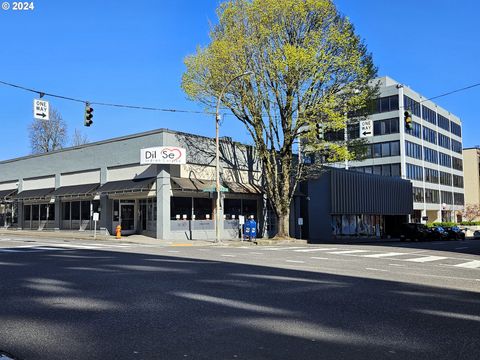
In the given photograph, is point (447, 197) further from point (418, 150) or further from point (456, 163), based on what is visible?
point (418, 150)

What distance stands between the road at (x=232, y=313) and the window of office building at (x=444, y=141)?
7602 cm

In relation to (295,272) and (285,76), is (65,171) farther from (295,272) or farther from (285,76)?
(295,272)

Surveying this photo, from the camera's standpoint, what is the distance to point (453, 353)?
18.2 ft

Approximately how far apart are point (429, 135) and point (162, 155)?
195 ft

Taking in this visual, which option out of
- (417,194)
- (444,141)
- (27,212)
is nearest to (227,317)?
(27,212)

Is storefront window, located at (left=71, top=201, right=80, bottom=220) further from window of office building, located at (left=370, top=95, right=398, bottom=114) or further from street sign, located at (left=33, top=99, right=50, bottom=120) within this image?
window of office building, located at (left=370, top=95, right=398, bottom=114)

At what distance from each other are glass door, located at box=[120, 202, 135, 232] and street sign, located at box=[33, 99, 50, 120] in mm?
13346

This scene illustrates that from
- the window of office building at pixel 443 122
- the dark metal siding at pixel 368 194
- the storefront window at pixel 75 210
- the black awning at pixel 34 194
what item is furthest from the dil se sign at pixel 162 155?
the window of office building at pixel 443 122

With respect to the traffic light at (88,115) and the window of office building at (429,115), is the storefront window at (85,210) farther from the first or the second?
the window of office building at (429,115)

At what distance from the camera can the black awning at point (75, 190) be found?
114 ft

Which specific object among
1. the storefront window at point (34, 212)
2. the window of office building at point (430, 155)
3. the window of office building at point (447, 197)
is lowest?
the storefront window at point (34, 212)

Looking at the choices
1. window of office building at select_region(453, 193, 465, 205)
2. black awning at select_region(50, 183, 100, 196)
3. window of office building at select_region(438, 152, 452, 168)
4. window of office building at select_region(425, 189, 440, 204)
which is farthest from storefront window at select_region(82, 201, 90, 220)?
window of office building at select_region(453, 193, 465, 205)

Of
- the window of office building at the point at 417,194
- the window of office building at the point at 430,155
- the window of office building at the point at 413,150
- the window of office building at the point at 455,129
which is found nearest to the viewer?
the window of office building at the point at 413,150

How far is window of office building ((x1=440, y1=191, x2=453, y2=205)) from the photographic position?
274 feet
